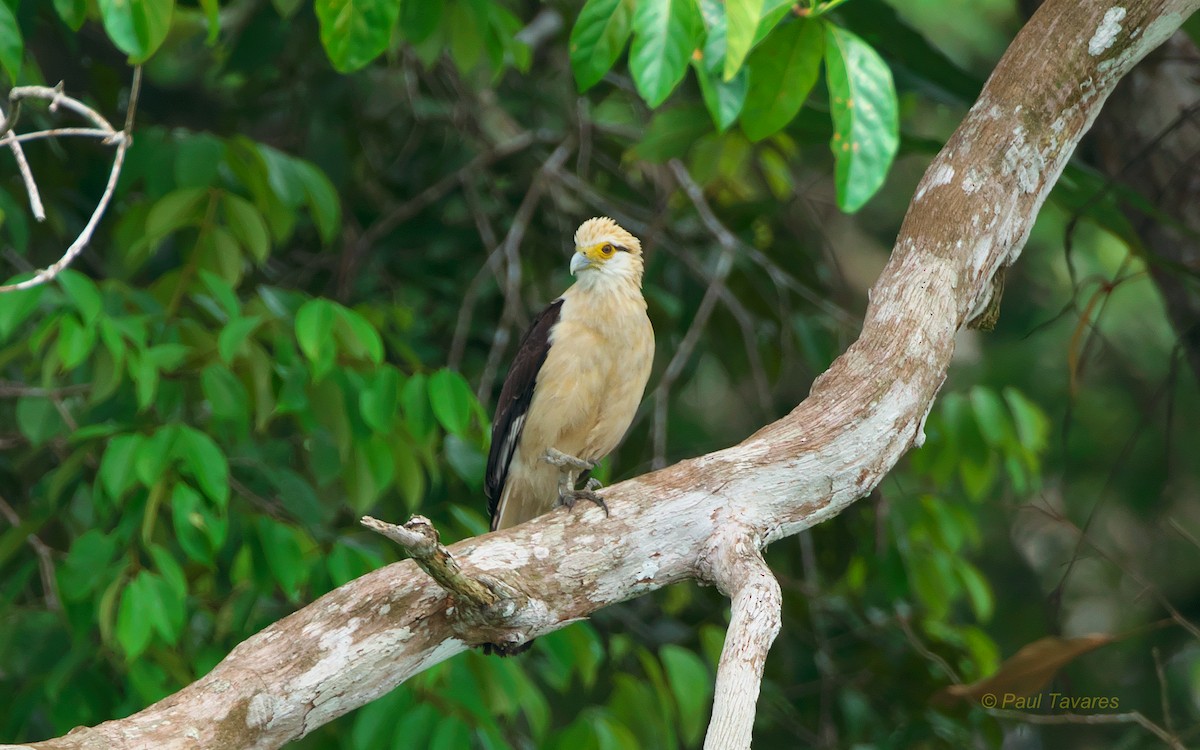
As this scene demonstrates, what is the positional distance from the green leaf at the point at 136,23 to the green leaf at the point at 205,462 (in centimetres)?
93

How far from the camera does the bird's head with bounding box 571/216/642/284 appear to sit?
3.80m

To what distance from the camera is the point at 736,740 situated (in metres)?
2.06

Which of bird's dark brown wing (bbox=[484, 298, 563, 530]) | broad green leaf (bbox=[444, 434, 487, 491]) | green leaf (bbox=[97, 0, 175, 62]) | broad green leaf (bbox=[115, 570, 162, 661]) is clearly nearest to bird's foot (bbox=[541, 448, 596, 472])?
bird's dark brown wing (bbox=[484, 298, 563, 530])

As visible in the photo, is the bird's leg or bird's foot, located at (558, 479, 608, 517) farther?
the bird's leg

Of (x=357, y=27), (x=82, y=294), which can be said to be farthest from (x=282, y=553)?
(x=357, y=27)

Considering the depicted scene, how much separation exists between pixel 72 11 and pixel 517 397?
1611mm

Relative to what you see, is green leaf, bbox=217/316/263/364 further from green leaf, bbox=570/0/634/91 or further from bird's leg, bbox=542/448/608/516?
green leaf, bbox=570/0/634/91

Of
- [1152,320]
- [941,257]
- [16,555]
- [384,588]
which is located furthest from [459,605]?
[1152,320]

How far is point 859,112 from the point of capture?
9.02 feet

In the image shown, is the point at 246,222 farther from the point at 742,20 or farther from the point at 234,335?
the point at 742,20

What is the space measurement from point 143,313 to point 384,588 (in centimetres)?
150

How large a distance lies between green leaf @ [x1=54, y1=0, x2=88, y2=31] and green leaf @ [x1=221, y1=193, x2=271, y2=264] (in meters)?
0.74

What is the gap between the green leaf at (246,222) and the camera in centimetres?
362

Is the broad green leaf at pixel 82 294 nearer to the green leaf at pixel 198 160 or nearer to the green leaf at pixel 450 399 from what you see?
the green leaf at pixel 198 160
